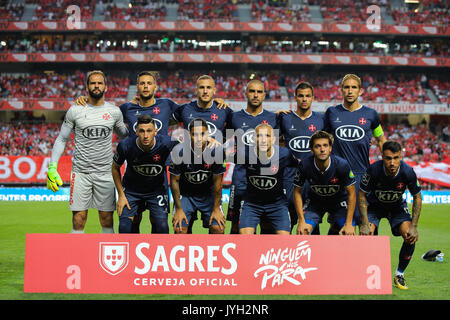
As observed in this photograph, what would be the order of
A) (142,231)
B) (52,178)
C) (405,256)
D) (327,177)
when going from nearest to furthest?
(405,256)
(327,177)
(52,178)
(142,231)

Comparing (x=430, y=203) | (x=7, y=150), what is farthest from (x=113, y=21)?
(x=430, y=203)

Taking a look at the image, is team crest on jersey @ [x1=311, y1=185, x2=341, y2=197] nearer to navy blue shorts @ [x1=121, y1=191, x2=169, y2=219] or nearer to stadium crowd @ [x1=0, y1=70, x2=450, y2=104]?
navy blue shorts @ [x1=121, y1=191, x2=169, y2=219]

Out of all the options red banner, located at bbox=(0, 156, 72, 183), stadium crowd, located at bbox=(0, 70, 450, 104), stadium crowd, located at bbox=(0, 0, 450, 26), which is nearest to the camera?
red banner, located at bbox=(0, 156, 72, 183)

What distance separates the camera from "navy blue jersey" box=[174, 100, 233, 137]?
287 inches

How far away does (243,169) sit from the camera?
7051 millimetres

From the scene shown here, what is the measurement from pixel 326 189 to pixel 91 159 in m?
3.10

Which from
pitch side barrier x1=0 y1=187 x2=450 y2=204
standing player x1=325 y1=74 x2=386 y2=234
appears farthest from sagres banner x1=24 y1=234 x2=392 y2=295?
pitch side barrier x1=0 y1=187 x2=450 y2=204

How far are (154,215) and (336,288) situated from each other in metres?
2.60

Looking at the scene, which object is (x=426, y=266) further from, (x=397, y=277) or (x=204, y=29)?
(x=204, y=29)

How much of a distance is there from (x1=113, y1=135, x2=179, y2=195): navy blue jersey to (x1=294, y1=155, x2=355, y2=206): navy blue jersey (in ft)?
5.61

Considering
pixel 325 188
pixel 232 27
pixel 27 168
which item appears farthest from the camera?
pixel 232 27

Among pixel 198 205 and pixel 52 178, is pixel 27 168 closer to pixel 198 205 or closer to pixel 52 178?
pixel 52 178

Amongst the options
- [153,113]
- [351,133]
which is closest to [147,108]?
[153,113]

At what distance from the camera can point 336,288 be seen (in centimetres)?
555
